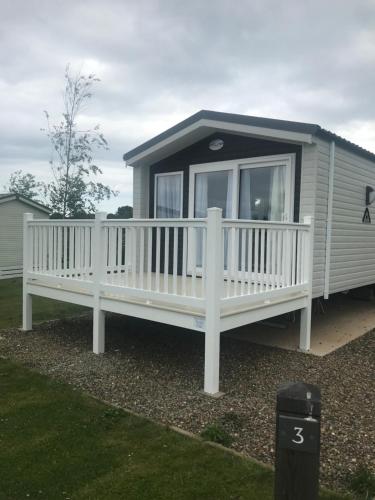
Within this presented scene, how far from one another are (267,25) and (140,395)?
253 inches

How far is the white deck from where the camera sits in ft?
12.3

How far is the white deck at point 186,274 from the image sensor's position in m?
3.76

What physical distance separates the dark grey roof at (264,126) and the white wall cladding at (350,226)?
0.12 meters

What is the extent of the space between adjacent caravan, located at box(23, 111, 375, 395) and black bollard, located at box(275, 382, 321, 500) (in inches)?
80.4

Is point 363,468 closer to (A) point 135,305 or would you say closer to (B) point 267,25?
(A) point 135,305

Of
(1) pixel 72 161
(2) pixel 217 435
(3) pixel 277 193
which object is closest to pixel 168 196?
(3) pixel 277 193

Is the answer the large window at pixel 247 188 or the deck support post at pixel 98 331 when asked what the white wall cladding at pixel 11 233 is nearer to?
the large window at pixel 247 188

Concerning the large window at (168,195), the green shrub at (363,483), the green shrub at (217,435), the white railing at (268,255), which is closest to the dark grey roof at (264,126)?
the large window at (168,195)

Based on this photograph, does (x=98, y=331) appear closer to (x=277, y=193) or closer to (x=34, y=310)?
(x=277, y=193)

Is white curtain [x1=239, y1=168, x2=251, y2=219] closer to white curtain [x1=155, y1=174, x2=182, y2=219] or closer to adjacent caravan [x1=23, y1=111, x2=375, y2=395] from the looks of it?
adjacent caravan [x1=23, y1=111, x2=375, y2=395]

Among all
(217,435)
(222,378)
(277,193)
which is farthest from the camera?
(277,193)

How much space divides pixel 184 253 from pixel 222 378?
133 centimetres

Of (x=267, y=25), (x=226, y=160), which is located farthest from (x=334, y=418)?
(x=267, y=25)

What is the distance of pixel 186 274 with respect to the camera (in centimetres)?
427
